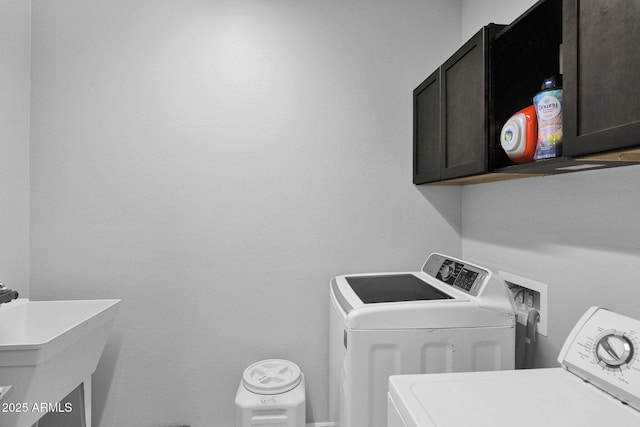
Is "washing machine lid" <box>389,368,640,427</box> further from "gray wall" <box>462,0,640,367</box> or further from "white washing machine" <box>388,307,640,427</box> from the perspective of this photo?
"gray wall" <box>462,0,640,367</box>

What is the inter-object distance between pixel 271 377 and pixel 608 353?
1350mm

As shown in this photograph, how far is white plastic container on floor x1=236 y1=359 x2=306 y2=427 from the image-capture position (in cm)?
151

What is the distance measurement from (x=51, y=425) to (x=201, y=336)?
0.91 meters

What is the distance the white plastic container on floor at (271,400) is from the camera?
1510 millimetres

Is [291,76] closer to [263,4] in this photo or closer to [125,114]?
[263,4]

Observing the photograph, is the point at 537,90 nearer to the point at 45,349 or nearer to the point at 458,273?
the point at 458,273

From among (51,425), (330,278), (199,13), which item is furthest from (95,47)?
(51,425)

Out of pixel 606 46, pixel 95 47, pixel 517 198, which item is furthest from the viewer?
pixel 95 47

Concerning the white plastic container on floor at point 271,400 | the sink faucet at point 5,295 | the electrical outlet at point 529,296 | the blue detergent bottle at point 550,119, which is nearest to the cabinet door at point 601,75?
the blue detergent bottle at point 550,119

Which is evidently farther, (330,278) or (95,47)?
(330,278)

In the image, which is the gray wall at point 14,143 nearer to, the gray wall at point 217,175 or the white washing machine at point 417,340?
the gray wall at point 217,175

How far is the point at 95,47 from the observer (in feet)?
5.73

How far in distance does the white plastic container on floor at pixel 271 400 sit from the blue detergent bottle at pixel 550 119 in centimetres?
143

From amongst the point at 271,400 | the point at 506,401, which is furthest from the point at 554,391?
→ the point at 271,400
